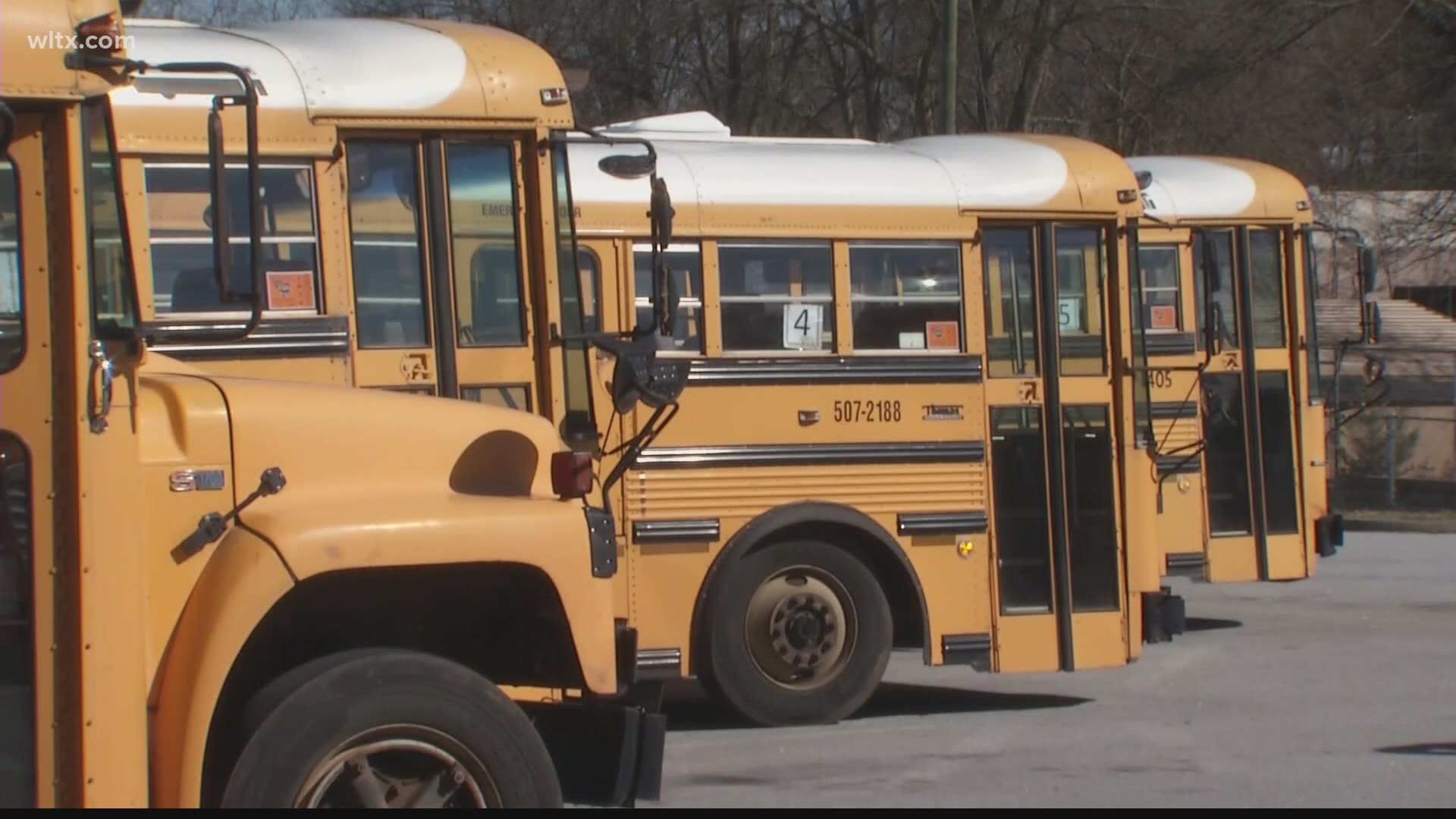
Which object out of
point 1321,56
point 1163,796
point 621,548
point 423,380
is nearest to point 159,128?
point 423,380

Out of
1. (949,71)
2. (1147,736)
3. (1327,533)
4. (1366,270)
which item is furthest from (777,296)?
(949,71)

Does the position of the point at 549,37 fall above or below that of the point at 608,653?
above

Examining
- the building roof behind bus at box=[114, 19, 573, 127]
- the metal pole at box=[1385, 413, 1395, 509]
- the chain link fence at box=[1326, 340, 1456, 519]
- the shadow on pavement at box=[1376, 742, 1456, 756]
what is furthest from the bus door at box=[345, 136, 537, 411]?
the metal pole at box=[1385, 413, 1395, 509]

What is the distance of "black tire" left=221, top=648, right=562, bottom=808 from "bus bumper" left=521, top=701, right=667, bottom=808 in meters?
0.41

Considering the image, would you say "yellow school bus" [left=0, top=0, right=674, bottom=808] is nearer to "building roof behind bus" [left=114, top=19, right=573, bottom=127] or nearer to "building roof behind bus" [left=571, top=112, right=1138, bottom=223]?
"building roof behind bus" [left=114, top=19, right=573, bottom=127]

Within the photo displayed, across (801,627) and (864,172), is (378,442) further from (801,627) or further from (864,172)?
(864,172)

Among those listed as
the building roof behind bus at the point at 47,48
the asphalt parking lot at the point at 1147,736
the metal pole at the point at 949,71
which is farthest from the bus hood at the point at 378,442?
the metal pole at the point at 949,71

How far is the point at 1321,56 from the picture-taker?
90.8 ft

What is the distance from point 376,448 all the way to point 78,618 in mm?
939

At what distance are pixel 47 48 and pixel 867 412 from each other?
605cm

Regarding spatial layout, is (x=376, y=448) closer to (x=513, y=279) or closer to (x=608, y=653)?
(x=608, y=653)

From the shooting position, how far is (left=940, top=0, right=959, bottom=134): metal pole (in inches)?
790

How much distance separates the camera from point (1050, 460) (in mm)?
10406
